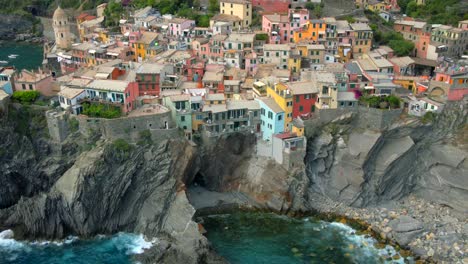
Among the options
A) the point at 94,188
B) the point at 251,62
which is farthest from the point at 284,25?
the point at 94,188

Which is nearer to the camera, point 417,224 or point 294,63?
point 417,224

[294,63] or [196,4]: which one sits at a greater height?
[196,4]

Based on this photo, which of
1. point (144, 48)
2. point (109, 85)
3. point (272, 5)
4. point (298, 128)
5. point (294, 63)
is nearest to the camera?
point (109, 85)

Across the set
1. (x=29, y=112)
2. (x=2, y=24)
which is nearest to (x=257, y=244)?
(x=29, y=112)

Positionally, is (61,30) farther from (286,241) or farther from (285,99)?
(286,241)

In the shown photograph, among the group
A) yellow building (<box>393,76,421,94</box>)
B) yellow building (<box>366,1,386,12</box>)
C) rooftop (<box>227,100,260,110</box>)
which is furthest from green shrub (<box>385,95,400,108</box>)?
yellow building (<box>366,1,386,12</box>)

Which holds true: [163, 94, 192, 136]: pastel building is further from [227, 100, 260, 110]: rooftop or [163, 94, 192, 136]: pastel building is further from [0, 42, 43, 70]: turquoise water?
[0, 42, 43, 70]: turquoise water
